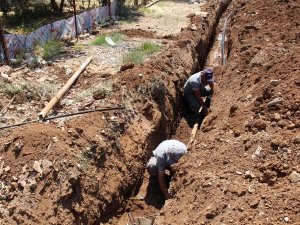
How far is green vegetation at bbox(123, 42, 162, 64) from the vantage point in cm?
1088

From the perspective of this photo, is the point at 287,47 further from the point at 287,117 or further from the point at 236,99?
the point at 287,117

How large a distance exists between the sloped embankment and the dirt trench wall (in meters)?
1.29

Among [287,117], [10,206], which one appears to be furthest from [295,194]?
[10,206]

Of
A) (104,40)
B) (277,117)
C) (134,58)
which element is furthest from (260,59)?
(104,40)

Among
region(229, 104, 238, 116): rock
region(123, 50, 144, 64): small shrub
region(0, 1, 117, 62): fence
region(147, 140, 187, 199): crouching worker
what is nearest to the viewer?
region(147, 140, 187, 199): crouching worker

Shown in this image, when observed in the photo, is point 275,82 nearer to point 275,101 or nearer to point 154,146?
point 275,101

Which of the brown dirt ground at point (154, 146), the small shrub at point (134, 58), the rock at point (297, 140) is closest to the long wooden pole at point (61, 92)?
the brown dirt ground at point (154, 146)

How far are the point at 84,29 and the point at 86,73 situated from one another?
16.8ft

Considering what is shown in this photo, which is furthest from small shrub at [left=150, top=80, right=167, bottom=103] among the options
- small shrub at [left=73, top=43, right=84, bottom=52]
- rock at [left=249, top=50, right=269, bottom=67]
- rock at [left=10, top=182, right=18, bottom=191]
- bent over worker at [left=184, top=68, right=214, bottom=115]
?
rock at [left=10, top=182, right=18, bottom=191]

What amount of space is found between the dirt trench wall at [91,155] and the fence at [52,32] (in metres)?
3.83

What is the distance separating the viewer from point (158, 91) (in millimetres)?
9695

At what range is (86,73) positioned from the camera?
33.2 feet

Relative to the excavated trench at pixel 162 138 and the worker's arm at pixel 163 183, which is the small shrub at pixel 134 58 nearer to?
the excavated trench at pixel 162 138

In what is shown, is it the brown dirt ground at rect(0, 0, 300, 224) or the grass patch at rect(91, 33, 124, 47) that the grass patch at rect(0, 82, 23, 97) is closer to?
Answer: the brown dirt ground at rect(0, 0, 300, 224)
